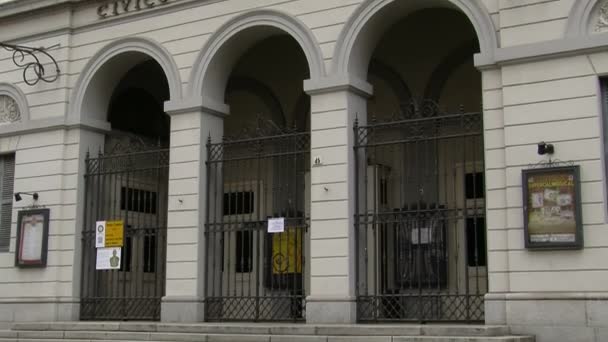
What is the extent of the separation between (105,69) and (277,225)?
5826 millimetres

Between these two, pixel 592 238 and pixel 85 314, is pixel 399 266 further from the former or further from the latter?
pixel 85 314

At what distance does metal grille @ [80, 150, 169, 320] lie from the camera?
724 inches

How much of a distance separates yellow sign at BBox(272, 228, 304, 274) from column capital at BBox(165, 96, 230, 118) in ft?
9.37

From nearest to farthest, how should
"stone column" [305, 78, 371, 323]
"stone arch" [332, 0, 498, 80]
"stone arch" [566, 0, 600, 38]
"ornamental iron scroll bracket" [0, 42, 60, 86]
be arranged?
1. "stone arch" [566, 0, 600, 38]
2. "stone column" [305, 78, 371, 323]
3. "stone arch" [332, 0, 498, 80]
4. "ornamental iron scroll bracket" [0, 42, 60, 86]

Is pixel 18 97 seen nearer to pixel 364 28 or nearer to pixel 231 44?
pixel 231 44

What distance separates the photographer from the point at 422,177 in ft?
54.1

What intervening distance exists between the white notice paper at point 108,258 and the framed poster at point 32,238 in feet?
4.13

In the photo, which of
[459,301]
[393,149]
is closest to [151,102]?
[393,149]

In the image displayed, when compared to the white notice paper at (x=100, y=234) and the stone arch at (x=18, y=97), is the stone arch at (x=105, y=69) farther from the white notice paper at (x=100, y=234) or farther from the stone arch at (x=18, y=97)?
the white notice paper at (x=100, y=234)

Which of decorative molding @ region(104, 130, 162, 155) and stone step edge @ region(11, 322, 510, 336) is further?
decorative molding @ region(104, 130, 162, 155)

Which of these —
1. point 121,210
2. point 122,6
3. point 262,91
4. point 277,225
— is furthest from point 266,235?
point 122,6

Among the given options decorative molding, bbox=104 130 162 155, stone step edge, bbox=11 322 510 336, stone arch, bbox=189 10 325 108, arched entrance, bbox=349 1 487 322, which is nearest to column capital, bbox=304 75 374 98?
arched entrance, bbox=349 1 487 322

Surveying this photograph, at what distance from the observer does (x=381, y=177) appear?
18.0 meters

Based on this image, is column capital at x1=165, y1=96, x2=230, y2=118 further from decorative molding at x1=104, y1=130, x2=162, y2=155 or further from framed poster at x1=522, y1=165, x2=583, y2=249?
framed poster at x1=522, y1=165, x2=583, y2=249
